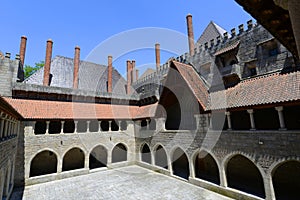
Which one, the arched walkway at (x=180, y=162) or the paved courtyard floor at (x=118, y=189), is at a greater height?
the arched walkway at (x=180, y=162)

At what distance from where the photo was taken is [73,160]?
14.9 m

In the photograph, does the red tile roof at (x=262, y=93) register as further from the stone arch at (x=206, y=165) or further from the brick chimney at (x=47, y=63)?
the brick chimney at (x=47, y=63)

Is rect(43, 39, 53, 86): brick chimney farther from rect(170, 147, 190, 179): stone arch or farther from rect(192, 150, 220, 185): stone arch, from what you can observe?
rect(192, 150, 220, 185): stone arch

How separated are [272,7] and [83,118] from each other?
12.8 meters

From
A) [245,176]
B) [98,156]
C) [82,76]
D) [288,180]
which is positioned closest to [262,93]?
[288,180]

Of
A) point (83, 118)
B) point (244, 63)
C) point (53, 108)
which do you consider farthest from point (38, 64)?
point (244, 63)

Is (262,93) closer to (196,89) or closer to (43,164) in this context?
(196,89)

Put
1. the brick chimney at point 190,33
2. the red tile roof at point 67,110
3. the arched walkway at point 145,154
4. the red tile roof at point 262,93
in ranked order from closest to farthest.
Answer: the red tile roof at point 262,93 < the red tile roof at point 67,110 < the arched walkway at point 145,154 < the brick chimney at point 190,33

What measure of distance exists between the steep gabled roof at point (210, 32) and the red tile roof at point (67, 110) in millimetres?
10517

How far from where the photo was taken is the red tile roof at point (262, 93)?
7047 mm

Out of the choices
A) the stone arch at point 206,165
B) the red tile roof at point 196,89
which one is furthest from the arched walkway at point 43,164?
the red tile roof at point 196,89

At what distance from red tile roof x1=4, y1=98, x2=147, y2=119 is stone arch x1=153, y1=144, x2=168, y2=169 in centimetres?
390

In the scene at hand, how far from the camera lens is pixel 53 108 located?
12781mm

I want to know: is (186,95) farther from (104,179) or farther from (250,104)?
(104,179)
